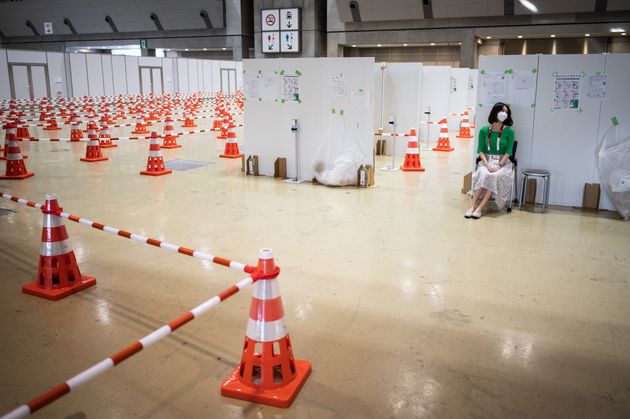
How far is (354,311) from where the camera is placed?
15.1 ft

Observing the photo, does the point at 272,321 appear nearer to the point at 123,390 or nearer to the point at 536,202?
the point at 123,390

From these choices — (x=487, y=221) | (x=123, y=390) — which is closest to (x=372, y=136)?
(x=487, y=221)

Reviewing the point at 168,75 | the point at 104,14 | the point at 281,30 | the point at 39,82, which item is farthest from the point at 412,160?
the point at 104,14

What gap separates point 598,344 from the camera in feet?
13.2

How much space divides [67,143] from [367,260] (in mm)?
13187

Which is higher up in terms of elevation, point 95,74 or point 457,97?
point 95,74

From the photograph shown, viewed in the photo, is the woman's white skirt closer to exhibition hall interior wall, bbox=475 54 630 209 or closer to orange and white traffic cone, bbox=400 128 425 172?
exhibition hall interior wall, bbox=475 54 630 209

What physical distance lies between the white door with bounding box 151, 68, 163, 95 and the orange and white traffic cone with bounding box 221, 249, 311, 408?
3369 cm

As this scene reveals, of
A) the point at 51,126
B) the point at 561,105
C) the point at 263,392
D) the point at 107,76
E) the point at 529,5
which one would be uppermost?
the point at 529,5

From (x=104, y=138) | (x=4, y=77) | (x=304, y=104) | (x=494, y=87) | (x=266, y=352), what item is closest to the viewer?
(x=266, y=352)

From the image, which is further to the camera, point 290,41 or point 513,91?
point 290,41

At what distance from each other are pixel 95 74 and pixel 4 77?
18.0 ft

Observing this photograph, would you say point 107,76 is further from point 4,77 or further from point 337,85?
point 337,85

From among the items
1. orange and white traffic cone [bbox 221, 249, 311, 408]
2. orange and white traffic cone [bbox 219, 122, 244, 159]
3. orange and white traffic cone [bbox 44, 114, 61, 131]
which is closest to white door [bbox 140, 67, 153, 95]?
orange and white traffic cone [bbox 44, 114, 61, 131]
